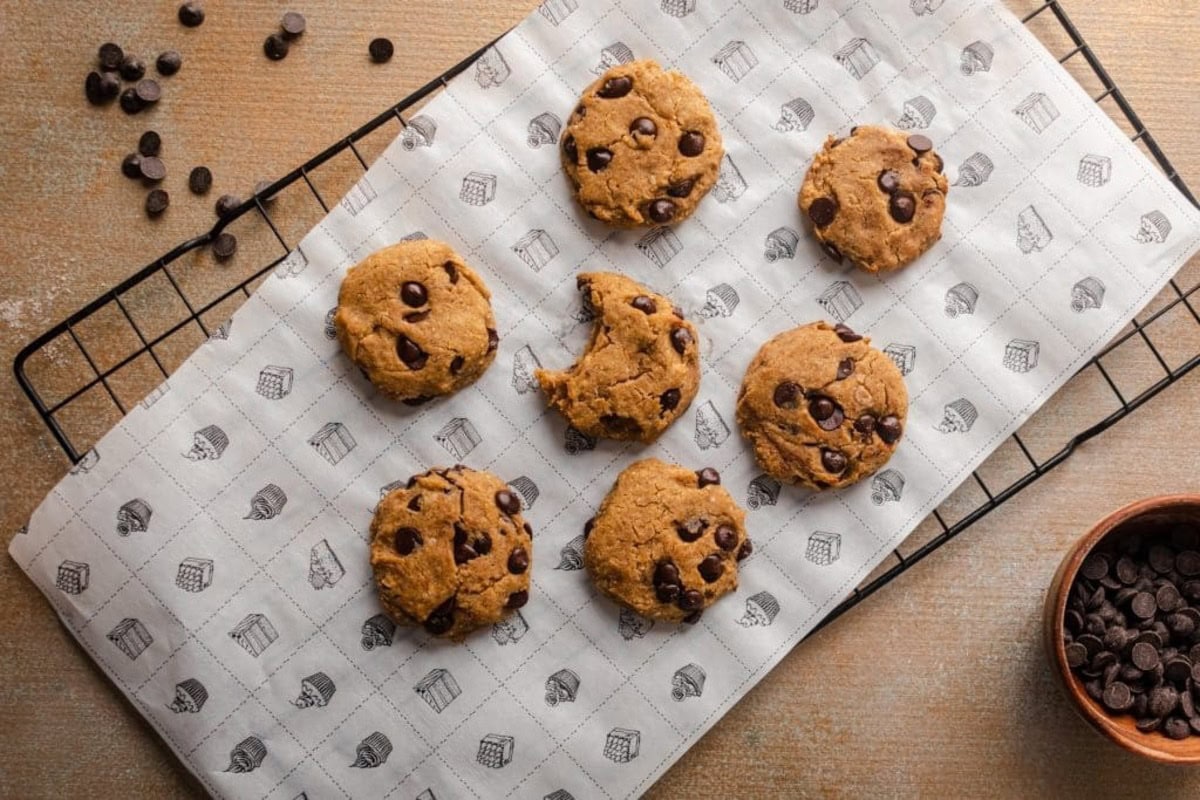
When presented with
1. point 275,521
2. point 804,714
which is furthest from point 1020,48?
point 275,521

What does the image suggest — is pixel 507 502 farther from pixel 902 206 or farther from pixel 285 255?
pixel 902 206

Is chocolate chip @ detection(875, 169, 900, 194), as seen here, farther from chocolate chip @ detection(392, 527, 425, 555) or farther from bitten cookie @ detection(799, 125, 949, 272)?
chocolate chip @ detection(392, 527, 425, 555)

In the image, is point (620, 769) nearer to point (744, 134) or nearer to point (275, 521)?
point (275, 521)

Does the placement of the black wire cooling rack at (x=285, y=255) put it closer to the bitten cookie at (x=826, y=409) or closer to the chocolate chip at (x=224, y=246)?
the chocolate chip at (x=224, y=246)

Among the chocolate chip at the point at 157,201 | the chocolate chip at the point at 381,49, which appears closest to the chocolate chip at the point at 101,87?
the chocolate chip at the point at 157,201

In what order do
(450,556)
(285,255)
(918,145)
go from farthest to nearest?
1. (285,255)
2. (918,145)
3. (450,556)

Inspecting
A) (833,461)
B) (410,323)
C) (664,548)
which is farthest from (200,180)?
(833,461)
